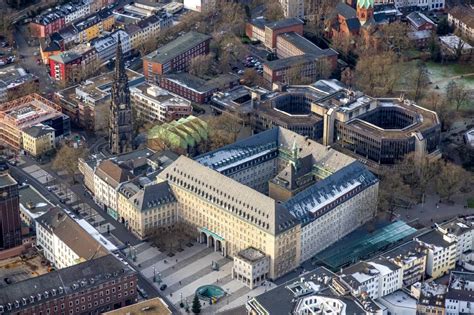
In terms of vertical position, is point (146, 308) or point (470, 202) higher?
point (146, 308)

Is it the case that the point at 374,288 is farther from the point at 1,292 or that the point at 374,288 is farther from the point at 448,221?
the point at 1,292

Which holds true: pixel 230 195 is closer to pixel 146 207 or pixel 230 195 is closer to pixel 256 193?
pixel 256 193

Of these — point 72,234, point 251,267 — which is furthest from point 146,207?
point 251,267

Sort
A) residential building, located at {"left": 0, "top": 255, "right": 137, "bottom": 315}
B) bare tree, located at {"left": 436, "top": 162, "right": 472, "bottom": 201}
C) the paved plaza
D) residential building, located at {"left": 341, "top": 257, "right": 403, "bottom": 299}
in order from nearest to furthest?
residential building, located at {"left": 0, "top": 255, "right": 137, "bottom": 315} → residential building, located at {"left": 341, "top": 257, "right": 403, "bottom": 299} → the paved plaza → bare tree, located at {"left": 436, "top": 162, "right": 472, "bottom": 201}

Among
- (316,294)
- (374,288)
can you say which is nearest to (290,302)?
(316,294)

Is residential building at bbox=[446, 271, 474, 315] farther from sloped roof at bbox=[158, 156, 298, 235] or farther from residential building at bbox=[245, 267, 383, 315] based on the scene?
sloped roof at bbox=[158, 156, 298, 235]

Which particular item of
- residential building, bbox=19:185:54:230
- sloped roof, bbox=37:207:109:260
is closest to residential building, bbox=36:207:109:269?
sloped roof, bbox=37:207:109:260

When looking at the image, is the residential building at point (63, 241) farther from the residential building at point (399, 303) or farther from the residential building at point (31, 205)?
the residential building at point (399, 303)
